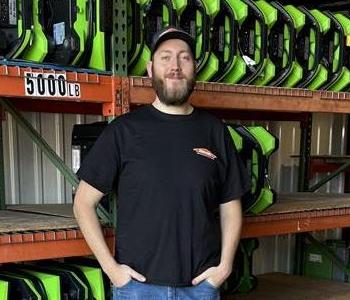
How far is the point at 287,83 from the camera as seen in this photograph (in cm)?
241

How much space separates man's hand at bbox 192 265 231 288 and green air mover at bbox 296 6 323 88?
112 cm

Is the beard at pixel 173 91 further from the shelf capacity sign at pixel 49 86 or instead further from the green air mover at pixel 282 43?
the green air mover at pixel 282 43

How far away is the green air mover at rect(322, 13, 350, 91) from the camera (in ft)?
8.39

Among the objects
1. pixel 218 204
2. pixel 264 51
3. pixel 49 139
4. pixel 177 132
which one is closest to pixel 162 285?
pixel 218 204

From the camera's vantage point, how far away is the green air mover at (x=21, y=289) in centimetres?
179

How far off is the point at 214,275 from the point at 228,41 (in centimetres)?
102

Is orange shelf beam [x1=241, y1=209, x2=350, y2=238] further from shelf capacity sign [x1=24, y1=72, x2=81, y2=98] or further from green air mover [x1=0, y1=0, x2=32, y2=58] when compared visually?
green air mover [x1=0, y1=0, x2=32, y2=58]

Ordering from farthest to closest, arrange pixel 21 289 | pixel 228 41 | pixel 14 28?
pixel 228 41 → pixel 21 289 → pixel 14 28

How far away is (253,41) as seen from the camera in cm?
228

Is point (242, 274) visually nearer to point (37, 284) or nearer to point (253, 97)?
point (253, 97)

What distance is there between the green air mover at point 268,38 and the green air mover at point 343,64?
14.8 inches

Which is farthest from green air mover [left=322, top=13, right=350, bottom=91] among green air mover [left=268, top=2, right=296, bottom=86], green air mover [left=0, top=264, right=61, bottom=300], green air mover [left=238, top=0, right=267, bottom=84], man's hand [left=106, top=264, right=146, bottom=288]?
green air mover [left=0, top=264, right=61, bottom=300]

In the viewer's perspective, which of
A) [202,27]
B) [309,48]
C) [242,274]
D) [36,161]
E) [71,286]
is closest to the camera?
[71,286]

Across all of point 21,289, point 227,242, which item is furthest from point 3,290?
point 227,242
